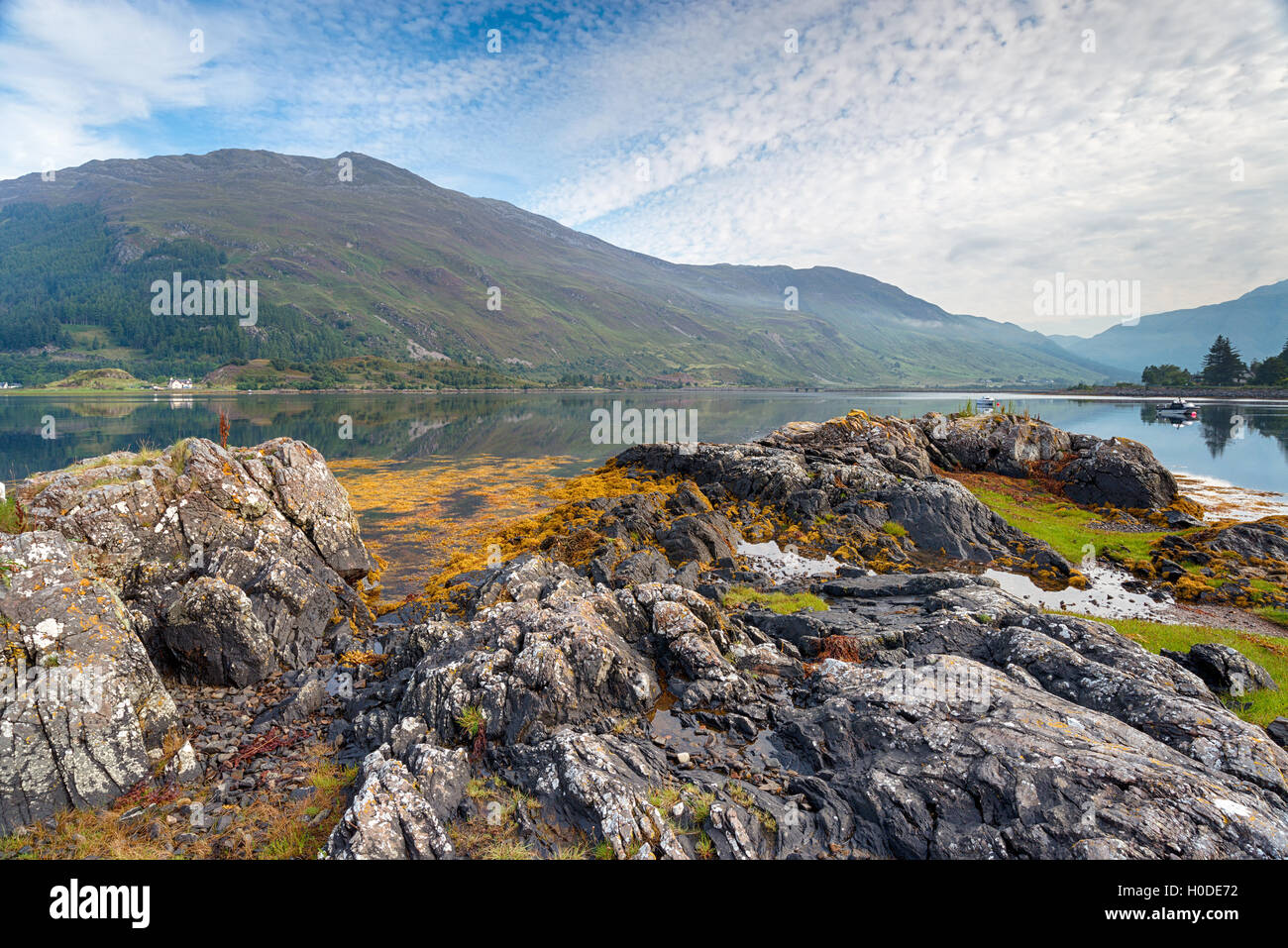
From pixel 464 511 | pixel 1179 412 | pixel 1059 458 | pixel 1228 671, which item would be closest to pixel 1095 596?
pixel 1228 671

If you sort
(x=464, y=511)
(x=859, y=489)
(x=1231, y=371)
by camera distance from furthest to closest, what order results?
(x=1231, y=371) → (x=464, y=511) → (x=859, y=489)

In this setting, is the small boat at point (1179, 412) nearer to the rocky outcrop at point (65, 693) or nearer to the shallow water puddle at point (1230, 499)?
the shallow water puddle at point (1230, 499)

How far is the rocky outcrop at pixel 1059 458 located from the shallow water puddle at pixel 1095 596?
14.4 m

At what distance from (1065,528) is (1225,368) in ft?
594

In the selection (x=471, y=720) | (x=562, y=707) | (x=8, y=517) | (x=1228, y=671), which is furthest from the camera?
(x=8, y=517)

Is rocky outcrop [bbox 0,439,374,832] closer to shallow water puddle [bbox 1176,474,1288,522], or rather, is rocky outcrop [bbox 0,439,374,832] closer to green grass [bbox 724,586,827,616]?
green grass [bbox 724,586,827,616]

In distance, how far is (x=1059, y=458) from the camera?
133ft

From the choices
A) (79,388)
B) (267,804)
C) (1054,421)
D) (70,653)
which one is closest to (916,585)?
(267,804)

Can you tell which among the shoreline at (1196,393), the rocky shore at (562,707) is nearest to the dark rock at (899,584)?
the rocky shore at (562,707)

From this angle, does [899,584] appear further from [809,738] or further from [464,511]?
[464,511]

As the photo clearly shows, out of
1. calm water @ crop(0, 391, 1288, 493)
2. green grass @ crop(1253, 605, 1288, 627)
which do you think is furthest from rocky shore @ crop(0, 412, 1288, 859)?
calm water @ crop(0, 391, 1288, 493)

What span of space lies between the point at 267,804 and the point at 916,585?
19080 millimetres

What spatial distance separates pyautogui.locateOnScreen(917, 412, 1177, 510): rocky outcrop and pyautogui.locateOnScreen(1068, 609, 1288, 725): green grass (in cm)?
1807
